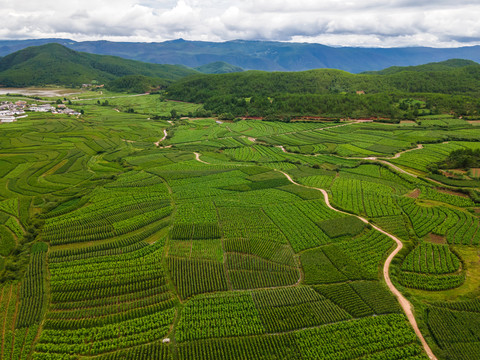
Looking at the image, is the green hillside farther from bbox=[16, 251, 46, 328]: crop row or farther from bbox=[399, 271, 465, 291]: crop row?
bbox=[16, 251, 46, 328]: crop row

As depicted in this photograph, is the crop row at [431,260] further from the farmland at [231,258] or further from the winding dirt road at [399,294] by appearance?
the winding dirt road at [399,294]

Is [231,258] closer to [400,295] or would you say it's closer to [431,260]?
[400,295]

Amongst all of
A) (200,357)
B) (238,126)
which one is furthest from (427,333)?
(238,126)

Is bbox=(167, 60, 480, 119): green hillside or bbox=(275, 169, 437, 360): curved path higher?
bbox=(167, 60, 480, 119): green hillside

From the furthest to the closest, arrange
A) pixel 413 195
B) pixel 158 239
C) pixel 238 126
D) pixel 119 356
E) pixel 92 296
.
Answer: pixel 238 126
pixel 413 195
pixel 158 239
pixel 92 296
pixel 119 356

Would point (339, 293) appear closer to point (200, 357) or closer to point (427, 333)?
point (427, 333)

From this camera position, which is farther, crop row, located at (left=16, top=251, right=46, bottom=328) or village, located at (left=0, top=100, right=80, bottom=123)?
village, located at (left=0, top=100, right=80, bottom=123)

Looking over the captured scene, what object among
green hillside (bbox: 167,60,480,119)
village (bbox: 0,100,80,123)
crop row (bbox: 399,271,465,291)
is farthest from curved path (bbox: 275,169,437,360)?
village (bbox: 0,100,80,123)

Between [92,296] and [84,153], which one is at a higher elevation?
[84,153]

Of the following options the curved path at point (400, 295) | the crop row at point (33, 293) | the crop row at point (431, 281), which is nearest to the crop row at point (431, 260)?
the crop row at point (431, 281)
